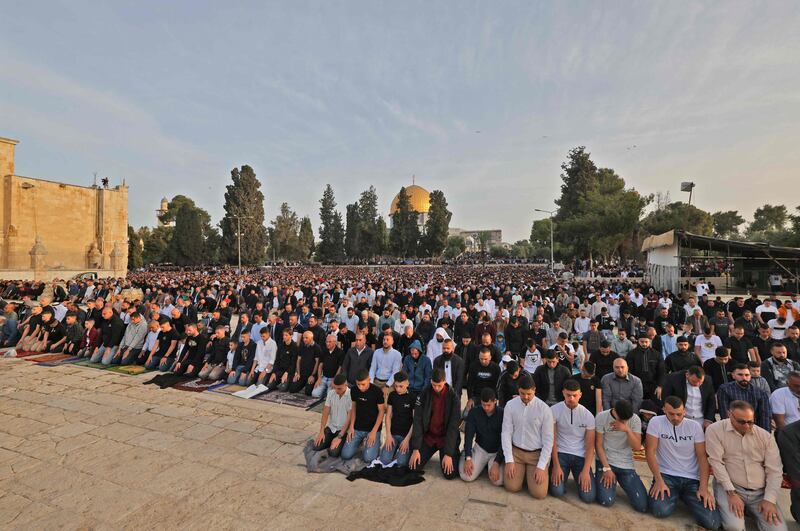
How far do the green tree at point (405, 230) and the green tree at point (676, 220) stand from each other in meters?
29.5

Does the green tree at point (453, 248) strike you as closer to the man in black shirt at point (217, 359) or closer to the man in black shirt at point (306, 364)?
the man in black shirt at point (217, 359)

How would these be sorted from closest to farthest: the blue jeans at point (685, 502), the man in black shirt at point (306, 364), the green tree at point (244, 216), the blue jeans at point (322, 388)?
the blue jeans at point (685, 502) < the blue jeans at point (322, 388) < the man in black shirt at point (306, 364) < the green tree at point (244, 216)

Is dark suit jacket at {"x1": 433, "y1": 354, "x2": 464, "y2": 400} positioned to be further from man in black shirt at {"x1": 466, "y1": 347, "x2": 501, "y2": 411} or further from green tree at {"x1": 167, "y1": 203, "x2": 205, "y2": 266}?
green tree at {"x1": 167, "y1": 203, "x2": 205, "y2": 266}

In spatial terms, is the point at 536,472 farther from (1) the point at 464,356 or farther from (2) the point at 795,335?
(2) the point at 795,335

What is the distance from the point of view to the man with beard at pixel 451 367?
241 inches

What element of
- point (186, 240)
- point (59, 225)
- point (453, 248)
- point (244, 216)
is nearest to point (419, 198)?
point (453, 248)

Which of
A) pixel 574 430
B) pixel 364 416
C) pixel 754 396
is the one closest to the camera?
pixel 574 430

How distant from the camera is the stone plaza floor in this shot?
3852mm

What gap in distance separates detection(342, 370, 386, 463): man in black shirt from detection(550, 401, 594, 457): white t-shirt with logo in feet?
6.81

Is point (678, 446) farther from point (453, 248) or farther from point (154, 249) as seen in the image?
point (453, 248)

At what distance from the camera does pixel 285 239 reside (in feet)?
205

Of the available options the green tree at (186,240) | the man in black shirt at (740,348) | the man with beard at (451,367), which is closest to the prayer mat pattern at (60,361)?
the man with beard at (451,367)

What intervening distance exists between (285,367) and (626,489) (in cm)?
596

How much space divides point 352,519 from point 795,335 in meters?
7.80
